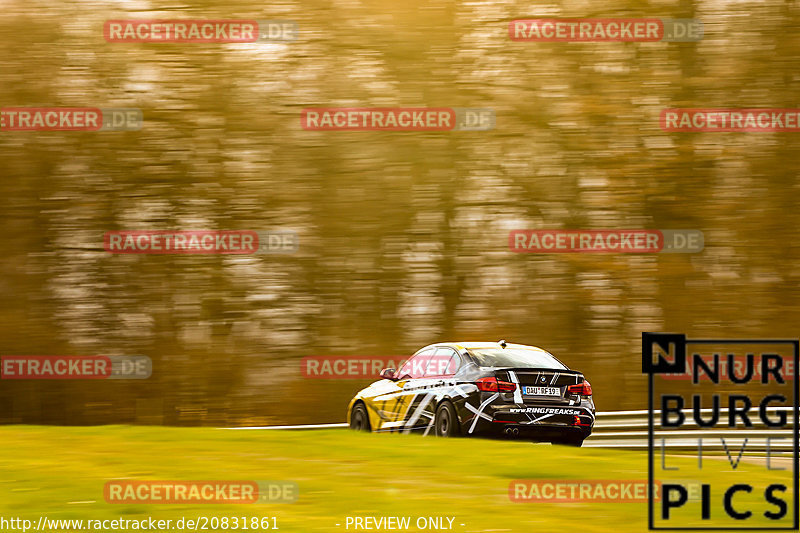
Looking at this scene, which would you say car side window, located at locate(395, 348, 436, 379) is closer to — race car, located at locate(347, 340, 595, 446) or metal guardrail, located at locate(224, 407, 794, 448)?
race car, located at locate(347, 340, 595, 446)

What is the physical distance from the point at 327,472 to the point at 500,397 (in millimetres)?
2684

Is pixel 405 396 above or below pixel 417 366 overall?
below

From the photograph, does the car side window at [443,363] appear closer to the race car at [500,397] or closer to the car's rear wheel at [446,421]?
the race car at [500,397]


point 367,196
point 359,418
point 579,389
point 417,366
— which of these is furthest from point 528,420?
point 367,196

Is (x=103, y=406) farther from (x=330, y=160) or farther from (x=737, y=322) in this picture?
(x=737, y=322)

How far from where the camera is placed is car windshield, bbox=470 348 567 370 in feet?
36.1

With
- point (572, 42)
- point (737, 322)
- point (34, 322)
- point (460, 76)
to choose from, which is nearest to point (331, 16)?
point (460, 76)

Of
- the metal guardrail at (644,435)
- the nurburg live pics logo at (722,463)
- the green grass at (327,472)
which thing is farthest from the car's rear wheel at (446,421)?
the metal guardrail at (644,435)

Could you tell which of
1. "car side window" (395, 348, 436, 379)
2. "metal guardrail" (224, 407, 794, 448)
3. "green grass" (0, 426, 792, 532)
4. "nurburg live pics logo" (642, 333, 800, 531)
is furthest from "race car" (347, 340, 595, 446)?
"metal guardrail" (224, 407, 794, 448)

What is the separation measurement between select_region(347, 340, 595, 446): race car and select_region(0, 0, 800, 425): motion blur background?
5.31m

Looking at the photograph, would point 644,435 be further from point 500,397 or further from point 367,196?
point 367,196

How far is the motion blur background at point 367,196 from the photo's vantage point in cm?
1697

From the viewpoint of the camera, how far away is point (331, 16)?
17.5 metres

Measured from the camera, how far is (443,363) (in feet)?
37.9
